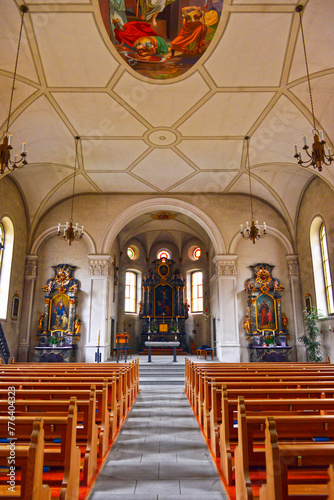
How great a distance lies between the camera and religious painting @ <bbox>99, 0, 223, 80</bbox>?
7.02 meters

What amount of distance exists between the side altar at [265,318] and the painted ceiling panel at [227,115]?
6.27m

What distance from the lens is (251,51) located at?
7.92 metres

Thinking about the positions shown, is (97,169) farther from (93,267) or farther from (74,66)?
(74,66)

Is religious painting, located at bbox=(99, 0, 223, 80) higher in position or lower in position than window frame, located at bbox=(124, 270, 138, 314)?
higher

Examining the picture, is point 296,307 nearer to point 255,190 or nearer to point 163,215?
point 255,190

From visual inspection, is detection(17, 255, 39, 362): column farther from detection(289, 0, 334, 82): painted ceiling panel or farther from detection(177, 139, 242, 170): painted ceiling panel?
detection(289, 0, 334, 82): painted ceiling panel

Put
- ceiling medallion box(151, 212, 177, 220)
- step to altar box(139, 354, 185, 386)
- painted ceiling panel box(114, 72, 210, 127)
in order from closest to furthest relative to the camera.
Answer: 1. painted ceiling panel box(114, 72, 210, 127)
2. step to altar box(139, 354, 185, 386)
3. ceiling medallion box(151, 212, 177, 220)

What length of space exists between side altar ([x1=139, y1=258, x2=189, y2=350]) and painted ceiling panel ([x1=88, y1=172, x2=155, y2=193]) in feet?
24.7

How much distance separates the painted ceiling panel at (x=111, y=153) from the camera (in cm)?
1181

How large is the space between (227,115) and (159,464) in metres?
9.24

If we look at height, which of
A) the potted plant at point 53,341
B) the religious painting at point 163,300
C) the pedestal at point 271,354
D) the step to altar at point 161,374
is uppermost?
the religious painting at point 163,300

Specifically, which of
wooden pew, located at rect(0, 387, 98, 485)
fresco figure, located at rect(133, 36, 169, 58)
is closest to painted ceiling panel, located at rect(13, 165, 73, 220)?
fresco figure, located at rect(133, 36, 169, 58)

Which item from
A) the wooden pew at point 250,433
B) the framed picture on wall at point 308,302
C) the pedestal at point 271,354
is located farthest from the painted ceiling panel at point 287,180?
the wooden pew at point 250,433

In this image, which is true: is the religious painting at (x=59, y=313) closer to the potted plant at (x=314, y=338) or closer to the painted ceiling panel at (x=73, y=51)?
the painted ceiling panel at (x=73, y=51)
